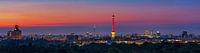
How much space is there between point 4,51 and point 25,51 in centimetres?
348

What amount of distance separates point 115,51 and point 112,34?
10670cm

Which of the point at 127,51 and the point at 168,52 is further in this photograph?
the point at 127,51

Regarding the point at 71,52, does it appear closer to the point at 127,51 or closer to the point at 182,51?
the point at 127,51

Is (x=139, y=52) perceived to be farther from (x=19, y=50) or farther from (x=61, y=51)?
(x=19, y=50)

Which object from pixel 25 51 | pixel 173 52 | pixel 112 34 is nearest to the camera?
pixel 173 52

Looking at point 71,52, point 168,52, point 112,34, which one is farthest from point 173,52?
point 112,34

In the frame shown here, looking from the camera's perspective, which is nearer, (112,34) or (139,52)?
(139,52)

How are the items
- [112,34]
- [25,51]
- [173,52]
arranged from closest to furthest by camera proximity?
1. [173,52]
2. [25,51]
3. [112,34]

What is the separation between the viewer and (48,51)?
88.1 meters

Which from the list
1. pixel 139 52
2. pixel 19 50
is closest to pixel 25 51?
pixel 19 50

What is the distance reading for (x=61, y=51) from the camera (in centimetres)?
8456

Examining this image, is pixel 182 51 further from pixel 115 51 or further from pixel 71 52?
pixel 71 52

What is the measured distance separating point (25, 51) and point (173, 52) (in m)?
19.2

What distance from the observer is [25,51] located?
86375 mm
